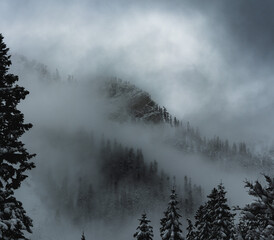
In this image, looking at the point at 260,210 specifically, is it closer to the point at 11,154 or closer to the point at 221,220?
the point at 11,154

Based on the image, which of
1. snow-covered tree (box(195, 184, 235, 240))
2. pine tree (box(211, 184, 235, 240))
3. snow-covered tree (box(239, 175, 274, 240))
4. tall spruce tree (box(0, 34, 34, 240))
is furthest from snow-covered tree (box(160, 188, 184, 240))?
snow-covered tree (box(239, 175, 274, 240))

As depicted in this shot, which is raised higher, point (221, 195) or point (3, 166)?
point (221, 195)

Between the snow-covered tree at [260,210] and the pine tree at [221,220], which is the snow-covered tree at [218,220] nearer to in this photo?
the pine tree at [221,220]

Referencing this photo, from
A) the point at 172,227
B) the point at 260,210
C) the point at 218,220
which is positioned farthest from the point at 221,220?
the point at 260,210

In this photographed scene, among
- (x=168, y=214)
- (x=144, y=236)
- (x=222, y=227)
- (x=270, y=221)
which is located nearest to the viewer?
(x=270, y=221)

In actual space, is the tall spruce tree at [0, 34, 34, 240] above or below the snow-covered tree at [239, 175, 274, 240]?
above

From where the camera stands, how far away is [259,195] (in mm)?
9242

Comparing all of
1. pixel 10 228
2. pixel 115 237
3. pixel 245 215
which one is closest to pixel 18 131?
pixel 10 228

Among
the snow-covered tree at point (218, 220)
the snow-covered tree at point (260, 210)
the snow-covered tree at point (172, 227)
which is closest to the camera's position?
the snow-covered tree at point (260, 210)

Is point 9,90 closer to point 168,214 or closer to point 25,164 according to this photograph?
point 25,164

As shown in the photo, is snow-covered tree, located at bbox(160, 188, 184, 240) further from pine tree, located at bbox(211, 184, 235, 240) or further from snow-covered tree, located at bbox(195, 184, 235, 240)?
pine tree, located at bbox(211, 184, 235, 240)

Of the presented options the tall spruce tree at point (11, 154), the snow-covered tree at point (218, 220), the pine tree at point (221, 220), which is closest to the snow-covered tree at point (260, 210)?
the tall spruce tree at point (11, 154)

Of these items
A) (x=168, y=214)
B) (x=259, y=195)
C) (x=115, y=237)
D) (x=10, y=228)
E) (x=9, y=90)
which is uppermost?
(x=115, y=237)

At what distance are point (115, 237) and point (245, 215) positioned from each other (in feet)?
659
